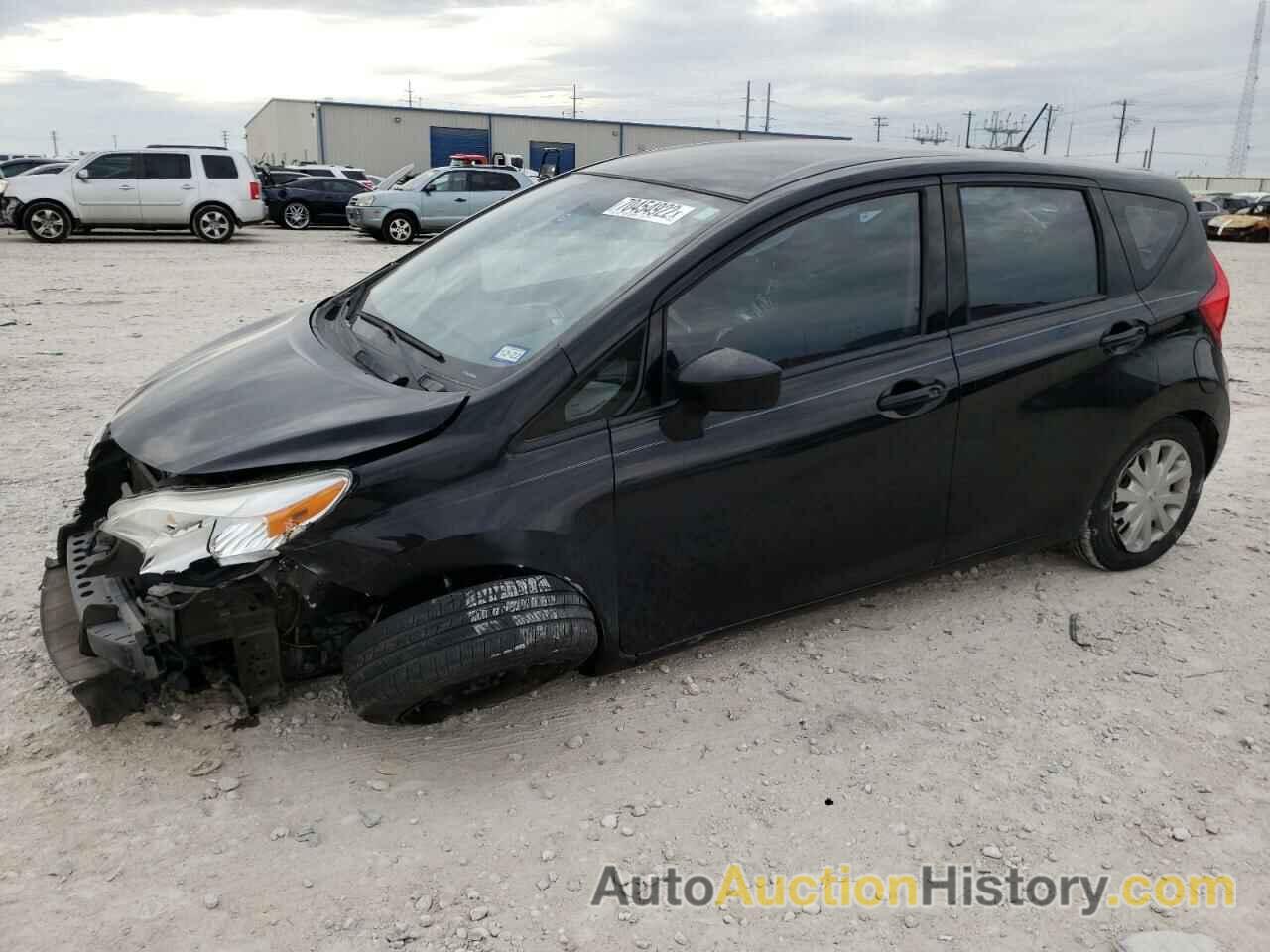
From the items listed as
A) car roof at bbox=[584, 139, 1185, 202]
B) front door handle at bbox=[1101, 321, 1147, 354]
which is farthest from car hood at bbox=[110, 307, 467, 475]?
front door handle at bbox=[1101, 321, 1147, 354]

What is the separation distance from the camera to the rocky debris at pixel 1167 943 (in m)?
2.22

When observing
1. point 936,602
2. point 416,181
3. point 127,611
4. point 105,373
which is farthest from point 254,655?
point 416,181

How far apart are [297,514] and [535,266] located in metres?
1.23

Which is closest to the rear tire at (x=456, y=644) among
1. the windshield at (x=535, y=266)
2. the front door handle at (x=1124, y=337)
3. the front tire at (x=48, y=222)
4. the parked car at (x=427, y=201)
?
the windshield at (x=535, y=266)

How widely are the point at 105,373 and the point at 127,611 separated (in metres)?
5.12

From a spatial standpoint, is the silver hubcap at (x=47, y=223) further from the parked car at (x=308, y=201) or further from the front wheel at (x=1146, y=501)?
the front wheel at (x=1146, y=501)

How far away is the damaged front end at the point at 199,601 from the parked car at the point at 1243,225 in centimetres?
3127

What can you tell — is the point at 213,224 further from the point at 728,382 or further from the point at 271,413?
the point at 728,382

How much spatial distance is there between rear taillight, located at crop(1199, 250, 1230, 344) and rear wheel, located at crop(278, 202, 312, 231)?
22943 mm

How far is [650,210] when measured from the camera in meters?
3.17

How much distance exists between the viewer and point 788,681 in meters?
3.26

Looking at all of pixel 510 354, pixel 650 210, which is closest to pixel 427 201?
pixel 650 210

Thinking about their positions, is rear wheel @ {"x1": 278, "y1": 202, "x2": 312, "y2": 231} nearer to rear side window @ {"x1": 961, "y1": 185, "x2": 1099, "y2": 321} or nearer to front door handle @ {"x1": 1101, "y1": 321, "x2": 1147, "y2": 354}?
rear side window @ {"x1": 961, "y1": 185, "x2": 1099, "y2": 321}

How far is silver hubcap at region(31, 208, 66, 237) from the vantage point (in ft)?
57.2
